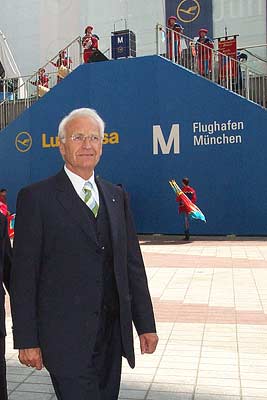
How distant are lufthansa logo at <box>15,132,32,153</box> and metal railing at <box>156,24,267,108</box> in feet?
16.8

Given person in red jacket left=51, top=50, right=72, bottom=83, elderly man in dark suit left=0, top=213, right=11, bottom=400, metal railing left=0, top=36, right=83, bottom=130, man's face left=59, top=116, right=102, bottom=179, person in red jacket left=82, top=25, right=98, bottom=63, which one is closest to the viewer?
man's face left=59, top=116, right=102, bottom=179

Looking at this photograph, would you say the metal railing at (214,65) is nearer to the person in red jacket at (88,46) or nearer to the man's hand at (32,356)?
the person in red jacket at (88,46)

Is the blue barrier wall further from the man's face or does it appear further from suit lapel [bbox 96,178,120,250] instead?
the man's face

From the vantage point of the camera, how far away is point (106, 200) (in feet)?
8.65

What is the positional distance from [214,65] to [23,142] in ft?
21.9

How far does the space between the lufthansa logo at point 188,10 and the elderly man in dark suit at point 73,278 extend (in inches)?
774

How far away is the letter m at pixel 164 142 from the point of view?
49.9 feet

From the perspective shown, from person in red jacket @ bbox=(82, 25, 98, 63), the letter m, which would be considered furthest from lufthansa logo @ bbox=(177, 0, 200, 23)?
the letter m

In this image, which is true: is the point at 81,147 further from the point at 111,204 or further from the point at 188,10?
the point at 188,10

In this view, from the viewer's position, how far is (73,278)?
245cm

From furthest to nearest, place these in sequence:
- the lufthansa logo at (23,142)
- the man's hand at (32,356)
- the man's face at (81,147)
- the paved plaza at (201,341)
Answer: the lufthansa logo at (23,142), the paved plaza at (201,341), the man's face at (81,147), the man's hand at (32,356)

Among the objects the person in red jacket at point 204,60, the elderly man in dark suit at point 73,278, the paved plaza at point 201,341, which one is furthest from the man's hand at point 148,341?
the person in red jacket at point 204,60

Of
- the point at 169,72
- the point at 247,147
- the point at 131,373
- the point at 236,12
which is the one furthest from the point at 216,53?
the point at 131,373

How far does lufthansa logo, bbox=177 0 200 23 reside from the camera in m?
20.9
